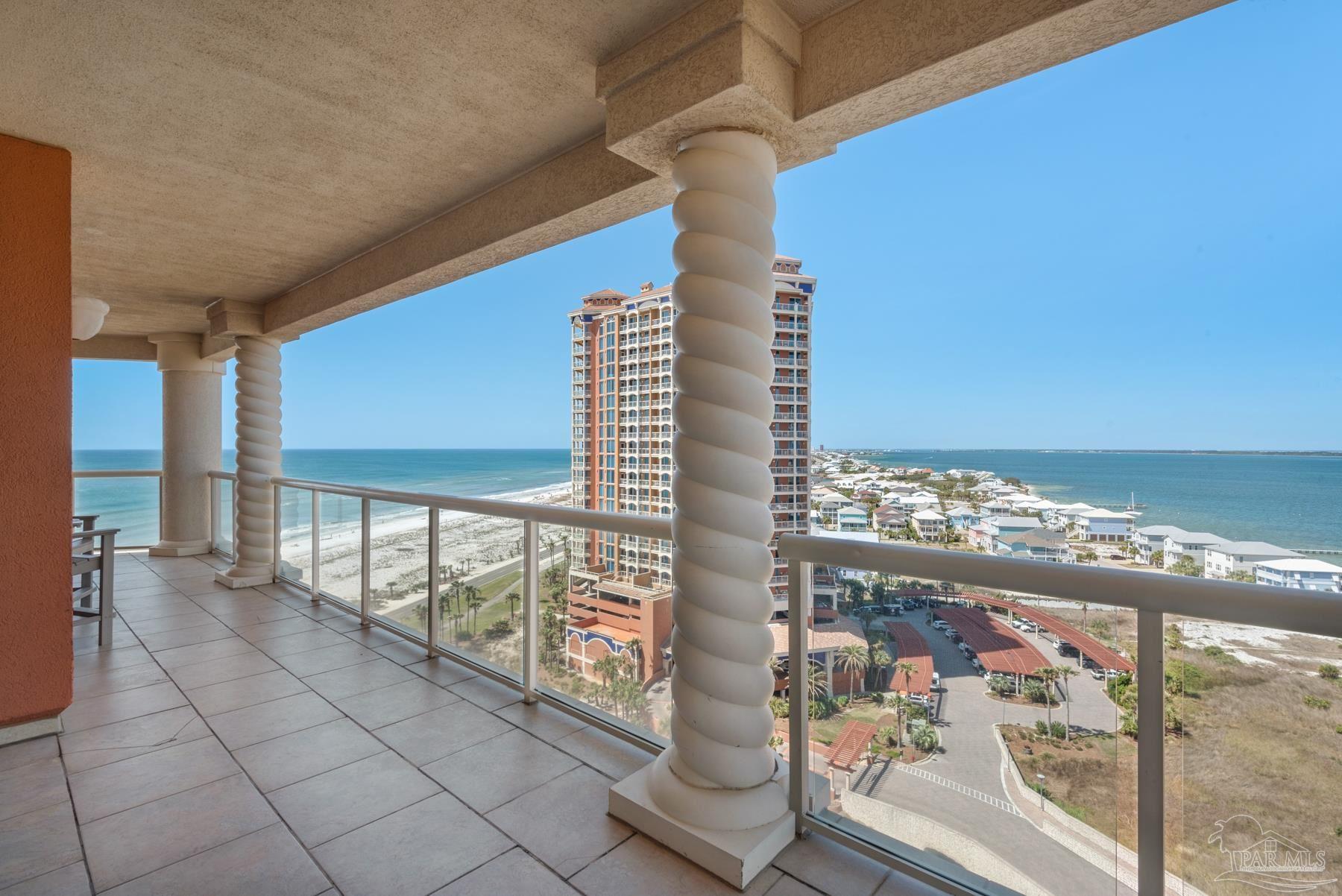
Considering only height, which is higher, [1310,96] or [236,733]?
[1310,96]

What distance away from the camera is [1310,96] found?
41.3 ft

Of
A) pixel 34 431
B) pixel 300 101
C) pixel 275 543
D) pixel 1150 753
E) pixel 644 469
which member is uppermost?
pixel 300 101

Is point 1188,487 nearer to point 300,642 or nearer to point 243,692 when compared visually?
point 300,642

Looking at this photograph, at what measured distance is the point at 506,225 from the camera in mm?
3121

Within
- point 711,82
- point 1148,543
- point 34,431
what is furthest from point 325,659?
point 1148,543

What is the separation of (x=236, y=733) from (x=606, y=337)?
606 cm

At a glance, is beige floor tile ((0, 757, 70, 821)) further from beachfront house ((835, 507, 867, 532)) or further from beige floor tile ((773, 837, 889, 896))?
beachfront house ((835, 507, 867, 532))

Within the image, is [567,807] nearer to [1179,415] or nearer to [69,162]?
[69,162]

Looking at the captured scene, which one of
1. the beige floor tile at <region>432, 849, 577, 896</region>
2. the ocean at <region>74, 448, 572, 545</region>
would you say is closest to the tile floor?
the beige floor tile at <region>432, 849, 577, 896</region>

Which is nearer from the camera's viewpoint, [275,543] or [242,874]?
[242,874]

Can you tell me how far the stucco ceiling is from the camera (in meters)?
1.91

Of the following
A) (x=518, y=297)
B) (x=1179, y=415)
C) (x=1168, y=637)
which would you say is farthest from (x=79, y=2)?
(x=518, y=297)

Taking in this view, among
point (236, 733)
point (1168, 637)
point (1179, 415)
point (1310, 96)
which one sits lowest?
point (236, 733)

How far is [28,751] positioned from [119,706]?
1.56ft
